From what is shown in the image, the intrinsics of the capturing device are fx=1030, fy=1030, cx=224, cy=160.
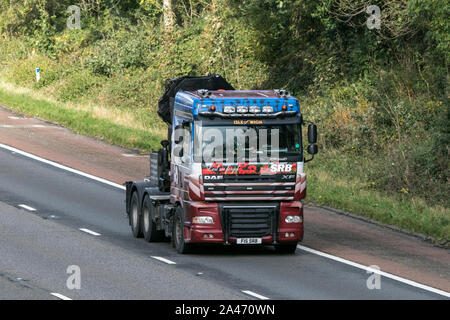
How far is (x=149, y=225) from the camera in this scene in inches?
856

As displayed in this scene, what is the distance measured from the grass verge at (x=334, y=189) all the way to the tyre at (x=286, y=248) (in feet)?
11.9

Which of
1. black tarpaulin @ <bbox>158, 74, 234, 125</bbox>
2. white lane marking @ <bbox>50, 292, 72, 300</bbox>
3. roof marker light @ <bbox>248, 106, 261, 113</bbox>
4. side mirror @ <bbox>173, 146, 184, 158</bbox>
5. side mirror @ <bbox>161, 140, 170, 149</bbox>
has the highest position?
black tarpaulin @ <bbox>158, 74, 234, 125</bbox>

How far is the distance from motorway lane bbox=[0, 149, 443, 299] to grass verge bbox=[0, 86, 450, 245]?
415 cm

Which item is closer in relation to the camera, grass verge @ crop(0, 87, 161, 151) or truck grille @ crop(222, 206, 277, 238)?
truck grille @ crop(222, 206, 277, 238)

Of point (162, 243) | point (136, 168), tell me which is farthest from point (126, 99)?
point (162, 243)

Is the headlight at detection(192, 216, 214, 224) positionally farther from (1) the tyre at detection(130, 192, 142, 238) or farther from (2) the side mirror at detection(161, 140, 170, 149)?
(1) the tyre at detection(130, 192, 142, 238)

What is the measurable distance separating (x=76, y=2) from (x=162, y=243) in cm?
3503

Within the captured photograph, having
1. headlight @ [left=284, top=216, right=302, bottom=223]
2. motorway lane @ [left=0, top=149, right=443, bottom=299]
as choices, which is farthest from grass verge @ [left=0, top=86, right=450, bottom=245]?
motorway lane @ [left=0, top=149, right=443, bottom=299]

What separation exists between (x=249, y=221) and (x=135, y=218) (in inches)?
151

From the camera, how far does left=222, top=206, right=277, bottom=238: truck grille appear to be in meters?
19.7

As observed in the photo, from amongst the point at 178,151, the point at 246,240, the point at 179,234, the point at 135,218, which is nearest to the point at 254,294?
the point at 246,240

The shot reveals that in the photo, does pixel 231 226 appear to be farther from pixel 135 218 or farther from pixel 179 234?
pixel 135 218

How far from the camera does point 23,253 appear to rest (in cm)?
1991

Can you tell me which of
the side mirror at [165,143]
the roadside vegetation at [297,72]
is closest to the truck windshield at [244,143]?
the side mirror at [165,143]
